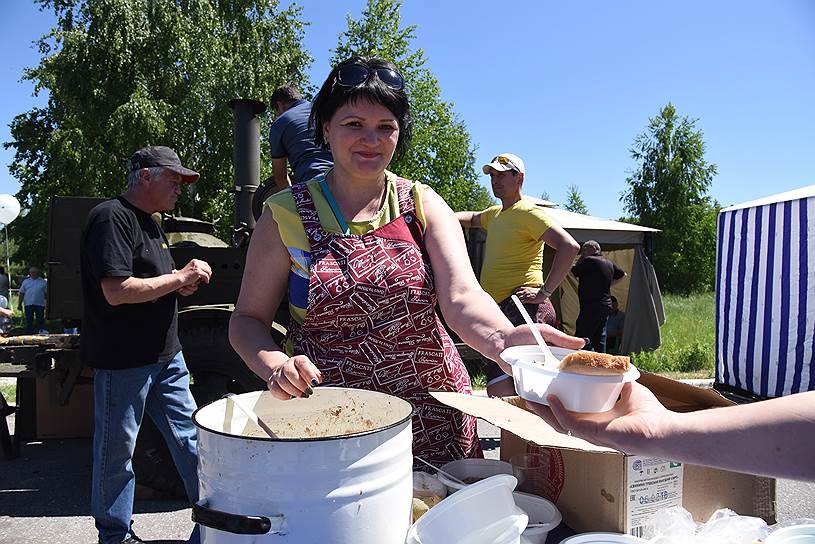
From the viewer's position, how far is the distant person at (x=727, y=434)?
31.8 inches

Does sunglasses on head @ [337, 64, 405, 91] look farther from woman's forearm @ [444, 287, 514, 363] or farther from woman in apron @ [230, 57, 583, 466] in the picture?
woman's forearm @ [444, 287, 514, 363]

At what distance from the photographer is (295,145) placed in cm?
395

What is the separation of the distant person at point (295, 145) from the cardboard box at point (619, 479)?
2.53 meters

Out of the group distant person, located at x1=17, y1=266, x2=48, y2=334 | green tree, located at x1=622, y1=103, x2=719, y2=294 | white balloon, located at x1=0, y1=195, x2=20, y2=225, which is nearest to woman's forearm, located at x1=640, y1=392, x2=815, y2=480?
white balloon, located at x1=0, y1=195, x2=20, y2=225

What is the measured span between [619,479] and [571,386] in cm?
43

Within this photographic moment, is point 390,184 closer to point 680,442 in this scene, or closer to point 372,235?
point 372,235

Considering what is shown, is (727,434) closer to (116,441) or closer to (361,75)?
(361,75)

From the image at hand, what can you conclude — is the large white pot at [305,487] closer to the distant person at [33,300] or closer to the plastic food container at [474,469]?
the plastic food container at [474,469]

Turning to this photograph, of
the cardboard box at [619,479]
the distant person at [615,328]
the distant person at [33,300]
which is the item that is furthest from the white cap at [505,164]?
the distant person at [33,300]

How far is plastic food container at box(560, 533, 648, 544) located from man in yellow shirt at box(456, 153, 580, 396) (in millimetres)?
2708

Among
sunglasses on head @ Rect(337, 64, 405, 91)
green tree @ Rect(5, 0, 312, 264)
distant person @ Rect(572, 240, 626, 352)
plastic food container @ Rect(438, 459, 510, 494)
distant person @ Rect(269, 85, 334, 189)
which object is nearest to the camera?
plastic food container @ Rect(438, 459, 510, 494)

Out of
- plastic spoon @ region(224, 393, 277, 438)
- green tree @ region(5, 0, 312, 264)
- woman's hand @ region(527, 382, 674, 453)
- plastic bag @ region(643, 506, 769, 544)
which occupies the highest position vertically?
green tree @ region(5, 0, 312, 264)

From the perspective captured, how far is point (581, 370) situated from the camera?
105 centimetres

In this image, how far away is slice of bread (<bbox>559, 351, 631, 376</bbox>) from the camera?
1.04 meters
